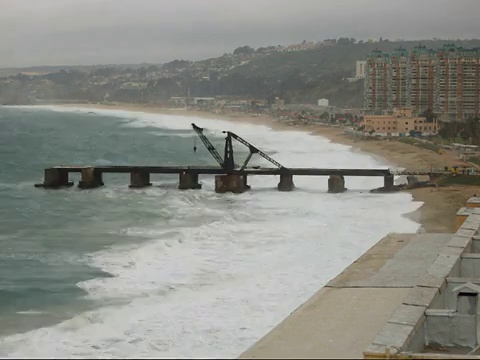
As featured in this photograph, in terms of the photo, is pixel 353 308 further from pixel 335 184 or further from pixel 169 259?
pixel 335 184

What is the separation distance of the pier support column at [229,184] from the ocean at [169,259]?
0.97m

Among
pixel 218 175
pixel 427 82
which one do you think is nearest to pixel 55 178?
pixel 218 175

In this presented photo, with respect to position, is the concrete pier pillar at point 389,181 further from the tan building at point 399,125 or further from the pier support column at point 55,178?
the tan building at point 399,125

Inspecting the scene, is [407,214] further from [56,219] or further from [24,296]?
[24,296]

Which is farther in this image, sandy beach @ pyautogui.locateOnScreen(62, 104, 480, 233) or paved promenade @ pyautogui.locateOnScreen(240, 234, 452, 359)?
sandy beach @ pyautogui.locateOnScreen(62, 104, 480, 233)

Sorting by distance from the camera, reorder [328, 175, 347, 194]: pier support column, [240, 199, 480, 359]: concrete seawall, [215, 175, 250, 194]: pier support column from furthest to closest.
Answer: [215, 175, 250, 194]: pier support column, [328, 175, 347, 194]: pier support column, [240, 199, 480, 359]: concrete seawall

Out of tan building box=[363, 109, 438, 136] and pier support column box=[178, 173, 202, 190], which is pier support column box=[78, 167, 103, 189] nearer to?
pier support column box=[178, 173, 202, 190]

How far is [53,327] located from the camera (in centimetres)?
2145

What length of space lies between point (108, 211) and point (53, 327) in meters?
25.0

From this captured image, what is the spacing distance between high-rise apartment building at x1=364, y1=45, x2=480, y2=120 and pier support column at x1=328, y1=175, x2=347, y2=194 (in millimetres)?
84602

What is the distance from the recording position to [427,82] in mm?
145250

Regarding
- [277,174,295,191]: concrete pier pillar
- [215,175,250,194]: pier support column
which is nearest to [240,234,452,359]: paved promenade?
[277,174,295,191]: concrete pier pillar

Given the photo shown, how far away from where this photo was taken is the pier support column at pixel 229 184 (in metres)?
54.0

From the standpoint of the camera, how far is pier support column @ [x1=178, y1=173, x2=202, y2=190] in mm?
56281
